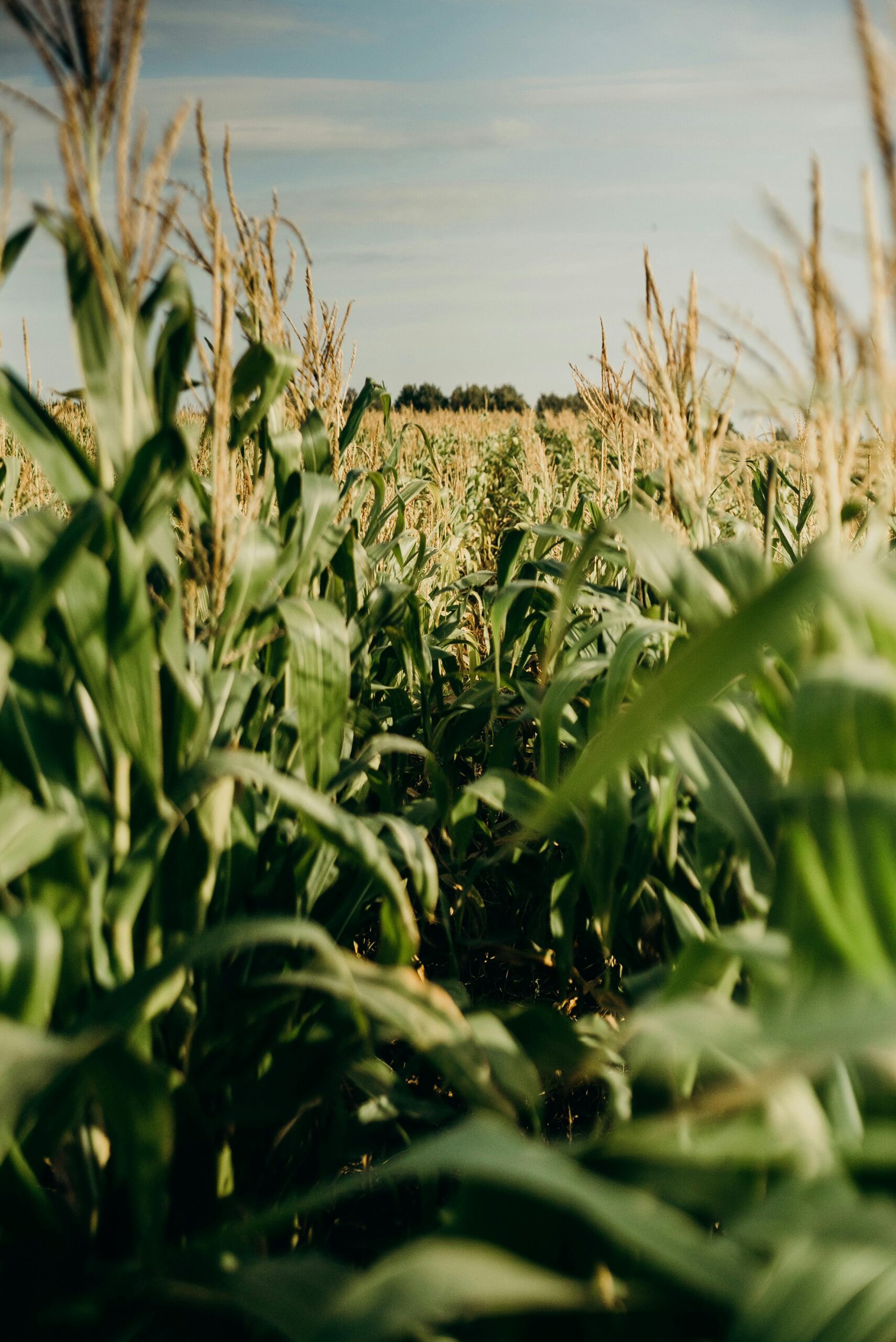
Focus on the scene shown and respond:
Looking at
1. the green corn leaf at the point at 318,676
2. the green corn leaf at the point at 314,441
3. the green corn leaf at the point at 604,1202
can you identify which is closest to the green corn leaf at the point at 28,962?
the green corn leaf at the point at 604,1202

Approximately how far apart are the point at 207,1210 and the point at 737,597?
3.25ft

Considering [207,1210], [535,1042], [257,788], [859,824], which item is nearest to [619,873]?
[535,1042]

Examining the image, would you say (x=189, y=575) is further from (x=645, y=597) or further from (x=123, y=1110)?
(x=645, y=597)

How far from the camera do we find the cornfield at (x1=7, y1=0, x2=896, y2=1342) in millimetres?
590

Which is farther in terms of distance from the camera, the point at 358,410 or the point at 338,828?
the point at 358,410

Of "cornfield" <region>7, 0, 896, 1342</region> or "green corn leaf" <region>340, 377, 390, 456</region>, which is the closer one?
"cornfield" <region>7, 0, 896, 1342</region>

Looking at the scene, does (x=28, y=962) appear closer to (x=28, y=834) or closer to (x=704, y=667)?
(x=28, y=834)

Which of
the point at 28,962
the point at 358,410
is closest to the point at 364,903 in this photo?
the point at 28,962

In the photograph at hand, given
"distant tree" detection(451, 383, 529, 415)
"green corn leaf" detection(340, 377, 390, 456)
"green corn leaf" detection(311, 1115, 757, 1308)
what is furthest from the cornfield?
"distant tree" detection(451, 383, 529, 415)

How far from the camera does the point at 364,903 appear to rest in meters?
1.36

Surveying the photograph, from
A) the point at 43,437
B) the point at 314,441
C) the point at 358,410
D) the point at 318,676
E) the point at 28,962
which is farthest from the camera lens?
the point at 358,410

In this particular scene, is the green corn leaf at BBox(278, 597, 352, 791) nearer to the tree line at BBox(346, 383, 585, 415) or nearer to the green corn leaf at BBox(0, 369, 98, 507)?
the green corn leaf at BBox(0, 369, 98, 507)

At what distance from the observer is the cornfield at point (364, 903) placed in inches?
23.2

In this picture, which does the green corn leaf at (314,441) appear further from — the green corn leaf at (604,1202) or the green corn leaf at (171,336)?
the green corn leaf at (604,1202)
